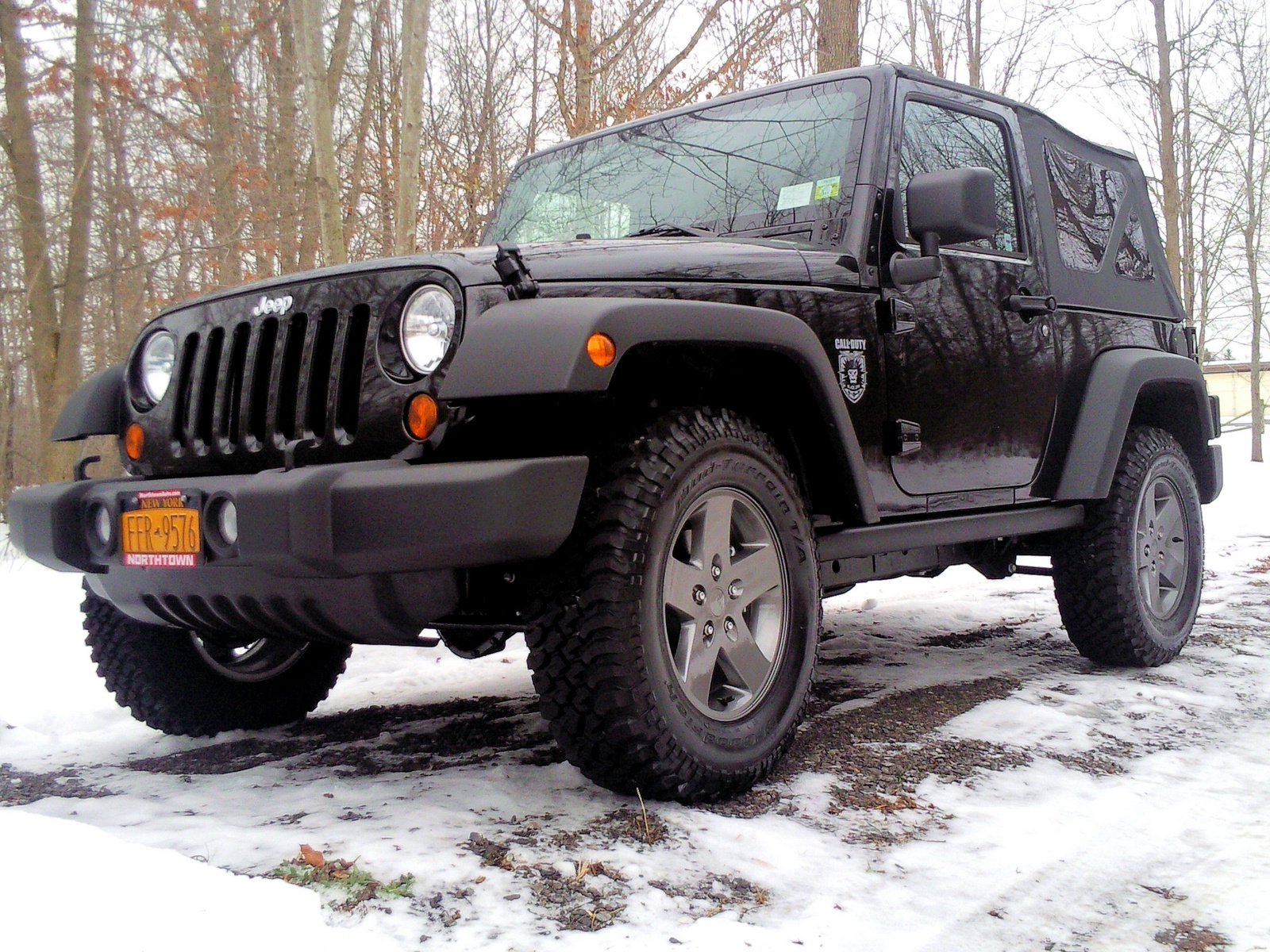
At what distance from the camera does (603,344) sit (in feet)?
7.82

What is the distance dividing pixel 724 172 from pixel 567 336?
1631 millimetres

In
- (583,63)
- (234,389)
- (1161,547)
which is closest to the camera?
(234,389)

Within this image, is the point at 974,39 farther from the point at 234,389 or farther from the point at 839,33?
the point at 234,389

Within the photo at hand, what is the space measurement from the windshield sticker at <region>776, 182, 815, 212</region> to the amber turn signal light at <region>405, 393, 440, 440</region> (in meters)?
1.57

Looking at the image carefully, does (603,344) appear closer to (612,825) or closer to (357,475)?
(357,475)

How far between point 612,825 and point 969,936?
2.64ft

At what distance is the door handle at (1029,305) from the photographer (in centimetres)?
400

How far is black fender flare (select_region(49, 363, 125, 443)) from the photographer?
3.26 metres

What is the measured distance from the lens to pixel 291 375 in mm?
2703

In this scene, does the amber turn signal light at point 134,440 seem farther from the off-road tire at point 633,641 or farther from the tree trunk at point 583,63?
the tree trunk at point 583,63

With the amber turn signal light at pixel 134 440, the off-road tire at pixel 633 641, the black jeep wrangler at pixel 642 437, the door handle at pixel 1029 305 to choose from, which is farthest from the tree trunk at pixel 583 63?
the off-road tire at pixel 633 641

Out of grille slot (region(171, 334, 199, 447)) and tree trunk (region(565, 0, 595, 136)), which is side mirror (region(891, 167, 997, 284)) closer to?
grille slot (region(171, 334, 199, 447))

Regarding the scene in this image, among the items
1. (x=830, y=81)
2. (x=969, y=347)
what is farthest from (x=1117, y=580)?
(x=830, y=81)

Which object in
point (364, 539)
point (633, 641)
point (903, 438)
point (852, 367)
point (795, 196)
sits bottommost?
Result: point (633, 641)
